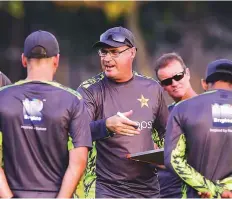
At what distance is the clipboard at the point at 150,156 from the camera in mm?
8429

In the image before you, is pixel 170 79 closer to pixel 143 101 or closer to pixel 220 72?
pixel 143 101

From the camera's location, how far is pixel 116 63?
349 inches

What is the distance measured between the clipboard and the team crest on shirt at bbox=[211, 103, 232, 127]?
88 centimetres

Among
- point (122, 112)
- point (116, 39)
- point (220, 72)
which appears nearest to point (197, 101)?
point (220, 72)

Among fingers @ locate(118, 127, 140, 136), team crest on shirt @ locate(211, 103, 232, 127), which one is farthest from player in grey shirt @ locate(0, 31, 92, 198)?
team crest on shirt @ locate(211, 103, 232, 127)

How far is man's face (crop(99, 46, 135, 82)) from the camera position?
8.85 m

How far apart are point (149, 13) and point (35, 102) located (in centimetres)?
2281

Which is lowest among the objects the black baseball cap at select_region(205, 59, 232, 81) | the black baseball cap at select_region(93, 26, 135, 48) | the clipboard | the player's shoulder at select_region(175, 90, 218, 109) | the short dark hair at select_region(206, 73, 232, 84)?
the clipboard

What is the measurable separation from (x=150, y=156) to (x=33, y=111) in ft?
4.65

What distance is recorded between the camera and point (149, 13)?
3017 cm

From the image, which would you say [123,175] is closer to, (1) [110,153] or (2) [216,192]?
(1) [110,153]

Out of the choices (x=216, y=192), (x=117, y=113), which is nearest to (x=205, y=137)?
(x=216, y=192)

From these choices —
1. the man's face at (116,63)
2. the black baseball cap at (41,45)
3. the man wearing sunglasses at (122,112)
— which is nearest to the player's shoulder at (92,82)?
the man wearing sunglasses at (122,112)

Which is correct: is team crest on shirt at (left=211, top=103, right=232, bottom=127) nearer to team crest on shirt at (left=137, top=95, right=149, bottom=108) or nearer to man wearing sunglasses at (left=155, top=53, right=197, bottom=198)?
team crest on shirt at (left=137, top=95, right=149, bottom=108)
